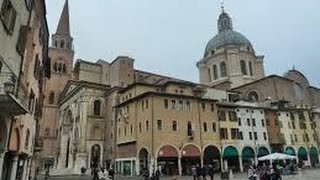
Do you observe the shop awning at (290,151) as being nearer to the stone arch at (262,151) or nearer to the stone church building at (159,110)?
the stone church building at (159,110)

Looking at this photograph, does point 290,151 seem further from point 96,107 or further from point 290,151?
point 96,107

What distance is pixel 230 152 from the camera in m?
39.4

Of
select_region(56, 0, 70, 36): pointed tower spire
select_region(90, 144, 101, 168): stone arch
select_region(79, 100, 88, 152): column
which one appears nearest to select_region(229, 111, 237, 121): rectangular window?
select_region(90, 144, 101, 168): stone arch

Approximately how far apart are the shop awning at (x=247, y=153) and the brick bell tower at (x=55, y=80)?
3524 cm

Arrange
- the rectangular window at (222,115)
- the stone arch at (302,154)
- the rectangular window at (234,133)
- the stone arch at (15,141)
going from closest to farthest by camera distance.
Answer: the stone arch at (15,141) < the rectangular window at (222,115) < the rectangular window at (234,133) < the stone arch at (302,154)

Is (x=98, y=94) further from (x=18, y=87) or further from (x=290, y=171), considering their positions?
(x=18, y=87)

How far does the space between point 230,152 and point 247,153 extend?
337 centimetres

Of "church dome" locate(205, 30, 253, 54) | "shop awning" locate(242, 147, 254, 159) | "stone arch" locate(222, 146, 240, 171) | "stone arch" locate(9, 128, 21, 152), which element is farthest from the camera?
"church dome" locate(205, 30, 253, 54)

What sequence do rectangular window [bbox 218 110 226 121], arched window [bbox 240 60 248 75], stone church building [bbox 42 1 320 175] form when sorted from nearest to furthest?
stone church building [bbox 42 1 320 175]
rectangular window [bbox 218 110 226 121]
arched window [bbox 240 60 248 75]

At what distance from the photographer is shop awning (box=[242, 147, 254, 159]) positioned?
135 ft

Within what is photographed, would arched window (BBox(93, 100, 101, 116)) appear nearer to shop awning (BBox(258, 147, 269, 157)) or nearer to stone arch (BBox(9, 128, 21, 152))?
shop awning (BBox(258, 147, 269, 157))

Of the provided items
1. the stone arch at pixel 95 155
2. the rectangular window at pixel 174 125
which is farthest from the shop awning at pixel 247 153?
the stone arch at pixel 95 155

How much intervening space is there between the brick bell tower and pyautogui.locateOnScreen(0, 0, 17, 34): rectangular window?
50647mm

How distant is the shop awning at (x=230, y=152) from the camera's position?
3896cm
